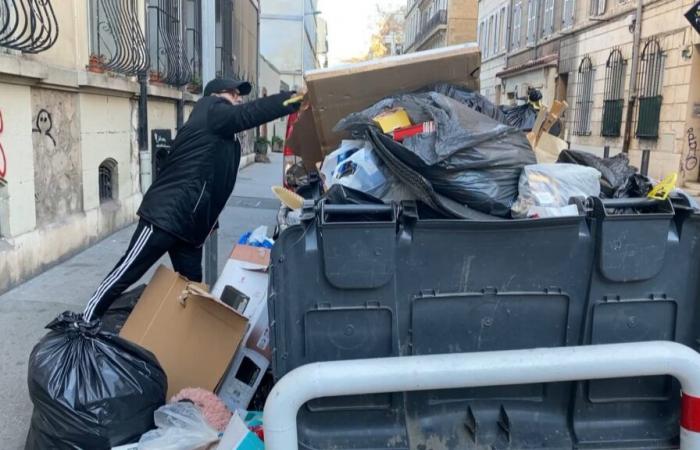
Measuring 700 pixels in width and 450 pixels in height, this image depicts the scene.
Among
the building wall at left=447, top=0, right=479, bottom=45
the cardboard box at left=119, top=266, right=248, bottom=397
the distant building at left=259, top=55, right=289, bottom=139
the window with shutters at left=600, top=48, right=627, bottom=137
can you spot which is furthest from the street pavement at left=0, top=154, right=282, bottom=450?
the building wall at left=447, top=0, right=479, bottom=45

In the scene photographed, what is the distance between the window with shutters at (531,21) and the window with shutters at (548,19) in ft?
3.50

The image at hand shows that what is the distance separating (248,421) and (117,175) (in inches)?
A: 211

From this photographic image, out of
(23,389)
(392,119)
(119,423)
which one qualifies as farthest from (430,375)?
(23,389)

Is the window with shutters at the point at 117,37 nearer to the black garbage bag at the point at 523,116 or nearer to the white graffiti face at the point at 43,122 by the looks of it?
the white graffiti face at the point at 43,122

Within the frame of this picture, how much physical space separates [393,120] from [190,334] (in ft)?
4.49

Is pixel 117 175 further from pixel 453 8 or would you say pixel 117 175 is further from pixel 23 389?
pixel 453 8

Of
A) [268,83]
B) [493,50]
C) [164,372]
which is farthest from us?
[493,50]

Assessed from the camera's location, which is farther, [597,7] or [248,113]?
→ [597,7]

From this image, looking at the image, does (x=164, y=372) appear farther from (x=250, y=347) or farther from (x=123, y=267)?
(x=123, y=267)

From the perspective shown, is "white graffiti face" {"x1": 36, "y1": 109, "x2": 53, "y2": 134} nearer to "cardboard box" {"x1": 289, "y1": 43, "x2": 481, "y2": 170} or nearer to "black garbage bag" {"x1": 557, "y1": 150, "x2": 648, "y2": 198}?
"cardboard box" {"x1": 289, "y1": 43, "x2": 481, "y2": 170}

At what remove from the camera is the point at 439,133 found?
2348 millimetres

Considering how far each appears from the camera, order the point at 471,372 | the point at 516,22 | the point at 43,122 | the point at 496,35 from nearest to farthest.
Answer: the point at 471,372, the point at 43,122, the point at 516,22, the point at 496,35

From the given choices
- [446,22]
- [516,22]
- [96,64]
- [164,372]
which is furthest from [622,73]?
[446,22]

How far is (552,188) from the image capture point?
2.32m
